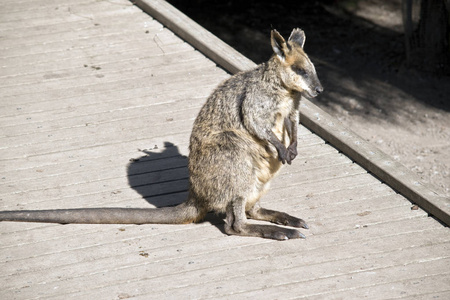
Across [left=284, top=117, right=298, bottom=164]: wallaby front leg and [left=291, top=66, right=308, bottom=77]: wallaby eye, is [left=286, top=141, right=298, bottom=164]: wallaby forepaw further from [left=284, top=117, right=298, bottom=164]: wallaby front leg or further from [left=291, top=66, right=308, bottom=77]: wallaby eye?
[left=291, top=66, right=308, bottom=77]: wallaby eye

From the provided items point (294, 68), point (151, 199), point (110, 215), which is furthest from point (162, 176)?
point (294, 68)

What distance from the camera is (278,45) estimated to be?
153 inches

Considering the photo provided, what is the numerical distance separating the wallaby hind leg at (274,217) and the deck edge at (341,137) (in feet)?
2.53

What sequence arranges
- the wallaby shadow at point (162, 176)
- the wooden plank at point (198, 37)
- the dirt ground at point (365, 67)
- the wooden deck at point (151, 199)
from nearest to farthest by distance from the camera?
the wooden deck at point (151, 199) < the wallaby shadow at point (162, 176) < the wooden plank at point (198, 37) < the dirt ground at point (365, 67)

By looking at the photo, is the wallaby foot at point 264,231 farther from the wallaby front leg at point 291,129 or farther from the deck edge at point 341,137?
the deck edge at point 341,137

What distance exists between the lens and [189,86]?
19.0 ft

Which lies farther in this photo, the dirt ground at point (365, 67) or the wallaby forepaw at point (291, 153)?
the dirt ground at point (365, 67)

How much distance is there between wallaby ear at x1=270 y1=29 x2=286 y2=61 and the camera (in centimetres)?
383

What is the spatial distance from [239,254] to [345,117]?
198 inches

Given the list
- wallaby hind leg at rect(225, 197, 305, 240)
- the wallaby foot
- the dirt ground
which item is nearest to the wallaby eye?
wallaby hind leg at rect(225, 197, 305, 240)

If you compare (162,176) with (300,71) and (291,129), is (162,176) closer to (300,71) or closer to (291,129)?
(291,129)

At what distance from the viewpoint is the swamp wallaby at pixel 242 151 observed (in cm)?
383

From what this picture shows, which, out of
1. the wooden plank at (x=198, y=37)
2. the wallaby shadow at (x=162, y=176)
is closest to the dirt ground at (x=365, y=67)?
the wooden plank at (x=198, y=37)

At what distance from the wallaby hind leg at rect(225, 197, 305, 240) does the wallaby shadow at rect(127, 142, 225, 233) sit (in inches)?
7.8
